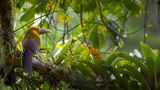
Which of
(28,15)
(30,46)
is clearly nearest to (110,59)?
(30,46)

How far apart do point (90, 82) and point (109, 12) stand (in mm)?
1328

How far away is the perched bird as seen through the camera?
152cm

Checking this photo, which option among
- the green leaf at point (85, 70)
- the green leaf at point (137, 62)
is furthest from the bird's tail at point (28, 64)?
the green leaf at point (137, 62)

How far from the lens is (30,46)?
5.17 feet

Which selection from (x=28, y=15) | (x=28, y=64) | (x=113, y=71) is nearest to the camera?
(x=28, y=64)

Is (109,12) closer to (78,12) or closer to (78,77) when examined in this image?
(78,12)

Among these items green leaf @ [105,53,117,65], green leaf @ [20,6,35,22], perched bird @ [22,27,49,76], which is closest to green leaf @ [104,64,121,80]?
green leaf @ [105,53,117,65]

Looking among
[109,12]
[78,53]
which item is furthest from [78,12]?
[78,53]

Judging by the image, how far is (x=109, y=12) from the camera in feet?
9.68

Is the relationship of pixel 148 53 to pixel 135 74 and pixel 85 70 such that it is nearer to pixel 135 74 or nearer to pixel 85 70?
pixel 135 74

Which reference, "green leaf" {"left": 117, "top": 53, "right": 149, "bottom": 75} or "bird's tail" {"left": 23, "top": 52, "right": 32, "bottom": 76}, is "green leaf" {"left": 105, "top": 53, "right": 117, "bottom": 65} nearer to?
"green leaf" {"left": 117, "top": 53, "right": 149, "bottom": 75}

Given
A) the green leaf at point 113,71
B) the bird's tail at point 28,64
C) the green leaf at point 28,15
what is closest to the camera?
the bird's tail at point 28,64

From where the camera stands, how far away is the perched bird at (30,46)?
1520mm

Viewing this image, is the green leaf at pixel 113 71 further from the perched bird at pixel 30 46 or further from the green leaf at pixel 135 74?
the perched bird at pixel 30 46
